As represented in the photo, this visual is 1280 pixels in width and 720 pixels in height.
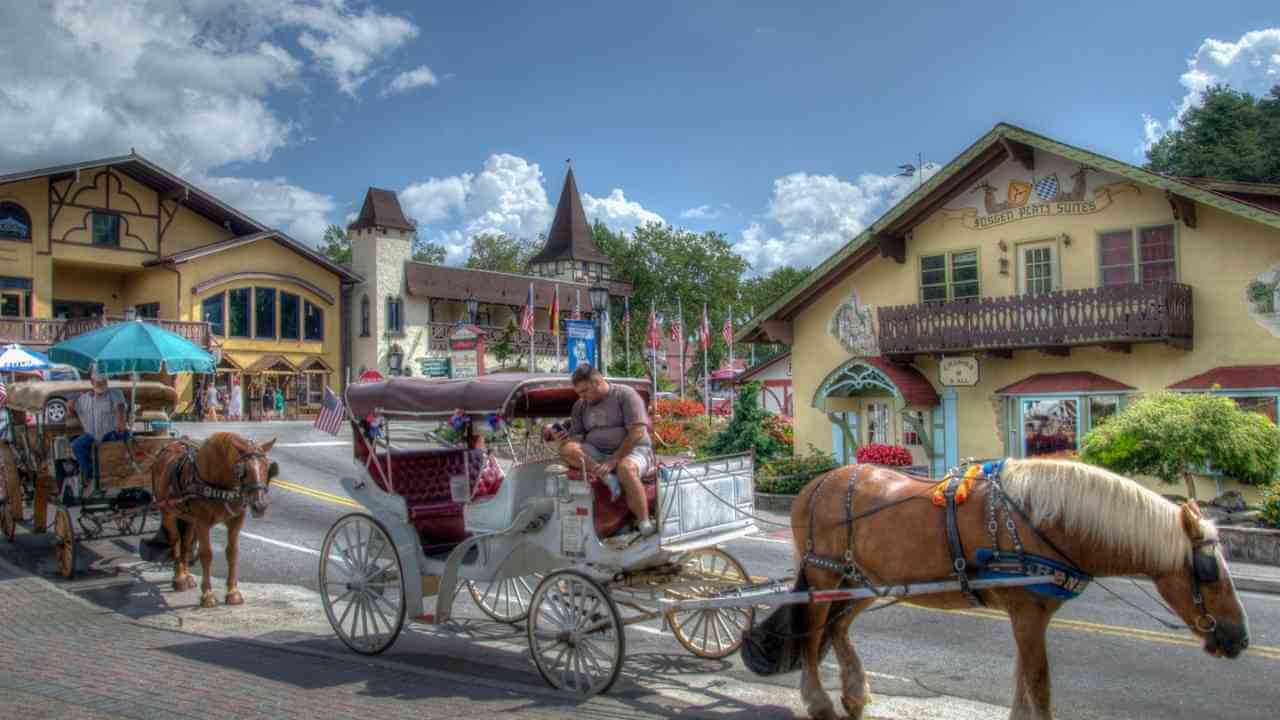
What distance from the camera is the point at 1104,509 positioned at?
5.47 meters

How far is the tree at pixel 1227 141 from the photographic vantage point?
157 feet

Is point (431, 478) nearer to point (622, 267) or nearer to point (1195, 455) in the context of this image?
point (1195, 455)

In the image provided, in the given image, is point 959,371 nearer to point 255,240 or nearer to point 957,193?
point 957,193

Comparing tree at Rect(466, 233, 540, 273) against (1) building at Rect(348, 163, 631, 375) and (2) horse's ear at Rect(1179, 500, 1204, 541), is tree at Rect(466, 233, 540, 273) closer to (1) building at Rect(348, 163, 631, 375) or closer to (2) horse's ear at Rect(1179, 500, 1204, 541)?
(1) building at Rect(348, 163, 631, 375)

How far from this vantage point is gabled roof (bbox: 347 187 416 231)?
5003cm

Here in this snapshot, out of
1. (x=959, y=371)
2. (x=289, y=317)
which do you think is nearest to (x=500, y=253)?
(x=289, y=317)

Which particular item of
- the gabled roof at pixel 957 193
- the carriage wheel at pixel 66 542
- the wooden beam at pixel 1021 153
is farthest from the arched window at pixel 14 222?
the wooden beam at pixel 1021 153

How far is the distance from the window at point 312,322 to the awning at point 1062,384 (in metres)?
34.1

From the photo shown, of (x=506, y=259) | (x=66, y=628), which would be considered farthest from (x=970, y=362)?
(x=506, y=259)

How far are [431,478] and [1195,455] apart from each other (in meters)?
11.6

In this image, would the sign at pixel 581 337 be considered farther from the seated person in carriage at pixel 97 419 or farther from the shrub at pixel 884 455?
the seated person in carriage at pixel 97 419

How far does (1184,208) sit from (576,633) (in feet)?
54.6

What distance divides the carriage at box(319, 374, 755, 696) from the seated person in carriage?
470cm

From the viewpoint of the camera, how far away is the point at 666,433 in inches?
1075
